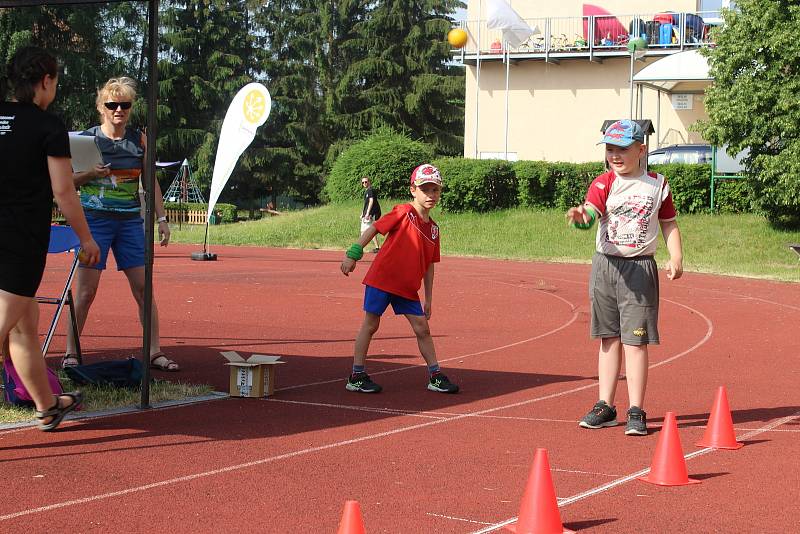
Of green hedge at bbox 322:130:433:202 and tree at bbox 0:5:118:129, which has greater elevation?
tree at bbox 0:5:118:129

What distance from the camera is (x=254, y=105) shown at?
2141 cm

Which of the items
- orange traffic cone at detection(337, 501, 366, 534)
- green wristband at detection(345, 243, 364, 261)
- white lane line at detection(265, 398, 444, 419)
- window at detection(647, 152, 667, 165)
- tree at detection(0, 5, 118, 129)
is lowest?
white lane line at detection(265, 398, 444, 419)

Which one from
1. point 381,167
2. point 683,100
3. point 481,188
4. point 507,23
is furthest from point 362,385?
point 683,100

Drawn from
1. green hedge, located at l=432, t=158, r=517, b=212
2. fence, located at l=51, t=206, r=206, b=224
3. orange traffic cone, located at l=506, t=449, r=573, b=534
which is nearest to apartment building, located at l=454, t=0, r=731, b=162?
green hedge, located at l=432, t=158, r=517, b=212

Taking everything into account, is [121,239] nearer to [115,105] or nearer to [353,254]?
[115,105]

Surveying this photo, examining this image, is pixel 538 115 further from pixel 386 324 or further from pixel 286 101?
pixel 386 324

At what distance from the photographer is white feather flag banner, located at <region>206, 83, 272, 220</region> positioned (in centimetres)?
2133

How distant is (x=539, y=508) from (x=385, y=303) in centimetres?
388

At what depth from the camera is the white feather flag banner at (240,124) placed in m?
21.3

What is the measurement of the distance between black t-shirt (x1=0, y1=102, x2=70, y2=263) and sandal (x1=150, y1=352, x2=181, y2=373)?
2858 mm

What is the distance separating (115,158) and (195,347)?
2657mm

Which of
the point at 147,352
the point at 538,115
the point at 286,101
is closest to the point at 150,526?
the point at 147,352

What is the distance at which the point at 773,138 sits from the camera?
27250 millimetres

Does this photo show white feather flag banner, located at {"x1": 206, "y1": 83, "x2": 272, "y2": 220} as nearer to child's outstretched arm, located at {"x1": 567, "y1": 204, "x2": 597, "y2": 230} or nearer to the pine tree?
child's outstretched arm, located at {"x1": 567, "y1": 204, "x2": 597, "y2": 230}
